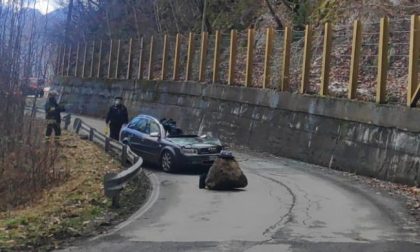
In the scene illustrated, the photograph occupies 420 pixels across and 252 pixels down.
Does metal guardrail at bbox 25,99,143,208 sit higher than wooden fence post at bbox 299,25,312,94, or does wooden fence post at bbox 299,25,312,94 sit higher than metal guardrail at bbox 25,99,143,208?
wooden fence post at bbox 299,25,312,94

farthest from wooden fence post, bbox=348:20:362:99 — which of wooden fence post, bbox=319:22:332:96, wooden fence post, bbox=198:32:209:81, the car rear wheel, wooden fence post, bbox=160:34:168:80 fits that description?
wooden fence post, bbox=160:34:168:80

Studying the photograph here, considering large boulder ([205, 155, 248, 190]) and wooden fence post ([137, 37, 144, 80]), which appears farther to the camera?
wooden fence post ([137, 37, 144, 80])

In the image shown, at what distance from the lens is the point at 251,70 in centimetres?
2528

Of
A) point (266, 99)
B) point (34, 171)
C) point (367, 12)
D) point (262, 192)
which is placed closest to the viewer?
point (262, 192)

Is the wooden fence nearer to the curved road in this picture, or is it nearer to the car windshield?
A: the curved road

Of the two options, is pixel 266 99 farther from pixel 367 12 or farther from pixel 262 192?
pixel 262 192

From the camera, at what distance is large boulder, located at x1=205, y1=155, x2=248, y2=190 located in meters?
14.2

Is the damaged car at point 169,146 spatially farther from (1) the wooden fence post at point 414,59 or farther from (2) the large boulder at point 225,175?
(1) the wooden fence post at point 414,59

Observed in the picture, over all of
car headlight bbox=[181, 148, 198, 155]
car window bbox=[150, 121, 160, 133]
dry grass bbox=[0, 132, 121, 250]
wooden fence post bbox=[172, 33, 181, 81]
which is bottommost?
dry grass bbox=[0, 132, 121, 250]

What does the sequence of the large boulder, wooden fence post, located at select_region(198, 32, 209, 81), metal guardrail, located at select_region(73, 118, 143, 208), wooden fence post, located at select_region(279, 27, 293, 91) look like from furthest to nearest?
wooden fence post, located at select_region(198, 32, 209, 81) < wooden fence post, located at select_region(279, 27, 293, 91) < the large boulder < metal guardrail, located at select_region(73, 118, 143, 208)

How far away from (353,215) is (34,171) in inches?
332

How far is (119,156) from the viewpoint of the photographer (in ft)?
61.8

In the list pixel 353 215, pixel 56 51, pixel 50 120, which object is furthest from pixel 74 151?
pixel 56 51

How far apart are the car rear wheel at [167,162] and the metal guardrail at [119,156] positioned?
94 cm
